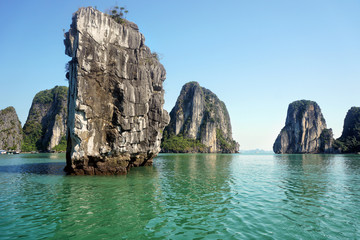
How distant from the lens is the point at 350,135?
136m

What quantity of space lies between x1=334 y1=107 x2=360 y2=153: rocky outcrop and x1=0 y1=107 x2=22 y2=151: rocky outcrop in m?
183

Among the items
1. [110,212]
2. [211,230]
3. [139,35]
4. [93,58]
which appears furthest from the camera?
[139,35]

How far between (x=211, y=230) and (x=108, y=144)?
1730cm

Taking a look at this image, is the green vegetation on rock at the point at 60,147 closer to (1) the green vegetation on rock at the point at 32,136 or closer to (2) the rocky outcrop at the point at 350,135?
(1) the green vegetation on rock at the point at 32,136

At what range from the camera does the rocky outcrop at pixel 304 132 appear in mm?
148500

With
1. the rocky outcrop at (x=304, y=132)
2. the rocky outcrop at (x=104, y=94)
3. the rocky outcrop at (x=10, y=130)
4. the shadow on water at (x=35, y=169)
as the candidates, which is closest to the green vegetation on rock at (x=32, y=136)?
the rocky outcrop at (x=10, y=130)

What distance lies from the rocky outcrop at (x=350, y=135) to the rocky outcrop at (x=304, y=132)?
A: 7.89 meters

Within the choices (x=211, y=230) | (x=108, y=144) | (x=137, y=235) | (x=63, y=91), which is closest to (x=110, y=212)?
(x=137, y=235)

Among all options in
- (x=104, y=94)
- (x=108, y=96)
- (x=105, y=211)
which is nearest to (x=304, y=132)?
(x=108, y=96)

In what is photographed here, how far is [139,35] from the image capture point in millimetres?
27031

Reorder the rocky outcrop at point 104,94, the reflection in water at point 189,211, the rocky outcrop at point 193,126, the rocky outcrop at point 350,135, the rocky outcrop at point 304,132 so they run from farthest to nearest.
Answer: the rocky outcrop at point 304,132 → the rocky outcrop at point 193,126 → the rocky outcrop at point 350,135 → the rocky outcrop at point 104,94 → the reflection in water at point 189,211

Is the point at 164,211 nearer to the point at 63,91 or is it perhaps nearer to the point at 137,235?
the point at 137,235

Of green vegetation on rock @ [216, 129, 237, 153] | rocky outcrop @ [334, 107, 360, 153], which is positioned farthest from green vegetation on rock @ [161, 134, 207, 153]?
rocky outcrop @ [334, 107, 360, 153]

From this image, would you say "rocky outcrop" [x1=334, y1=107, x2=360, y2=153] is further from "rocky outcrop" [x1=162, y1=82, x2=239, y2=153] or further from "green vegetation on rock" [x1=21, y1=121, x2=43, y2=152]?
"green vegetation on rock" [x1=21, y1=121, x2=43, y2=152]
